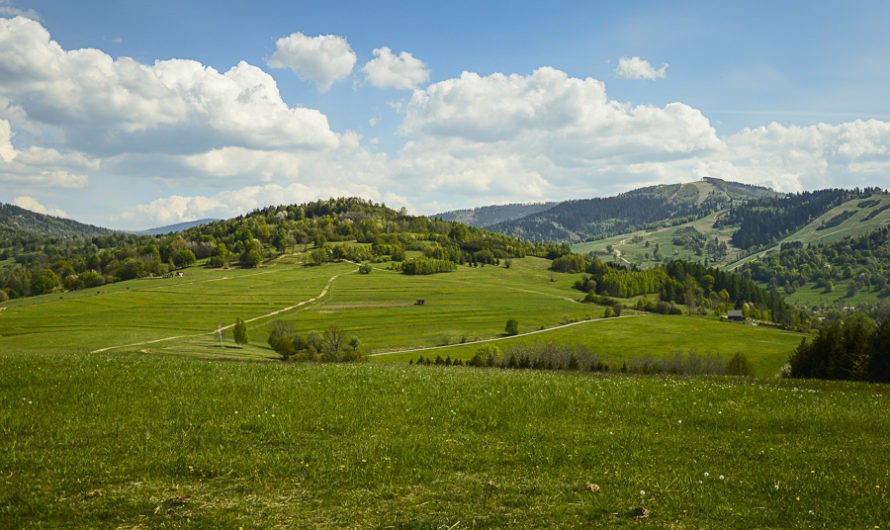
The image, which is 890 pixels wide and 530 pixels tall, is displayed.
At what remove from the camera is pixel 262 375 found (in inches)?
909

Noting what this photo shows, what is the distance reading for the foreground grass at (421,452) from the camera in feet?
36.3

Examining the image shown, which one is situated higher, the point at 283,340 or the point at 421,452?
the point at 421,452

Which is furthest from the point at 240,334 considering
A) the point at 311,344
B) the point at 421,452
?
the point at 421,452

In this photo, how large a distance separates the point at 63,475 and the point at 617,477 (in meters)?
13.4

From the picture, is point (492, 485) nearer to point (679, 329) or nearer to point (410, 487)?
point (410, 487)

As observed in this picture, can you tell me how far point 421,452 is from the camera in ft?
48.0

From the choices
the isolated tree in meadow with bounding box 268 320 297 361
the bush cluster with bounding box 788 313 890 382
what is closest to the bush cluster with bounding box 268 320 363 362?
the isolated tree in meadow with bounding box 268 320 297 361

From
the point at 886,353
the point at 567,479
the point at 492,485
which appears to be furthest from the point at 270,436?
the point at 886,353

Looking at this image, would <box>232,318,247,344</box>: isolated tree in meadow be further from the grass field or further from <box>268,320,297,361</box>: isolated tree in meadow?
<box>268,320,297,361</box>: isolated tree in meadow

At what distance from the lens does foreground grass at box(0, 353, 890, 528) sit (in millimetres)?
11055

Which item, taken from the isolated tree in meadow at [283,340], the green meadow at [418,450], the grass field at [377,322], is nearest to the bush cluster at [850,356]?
the green meadow at [418,450]

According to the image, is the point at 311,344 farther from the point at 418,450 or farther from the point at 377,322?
the point at 418,450

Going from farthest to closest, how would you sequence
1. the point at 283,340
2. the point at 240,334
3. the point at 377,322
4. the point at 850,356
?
1. the point at 377,322
2. the point at 240,334
3. the point at 283,340
4. the point at 850,356

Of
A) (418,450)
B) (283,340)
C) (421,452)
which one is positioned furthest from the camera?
(283,340)
